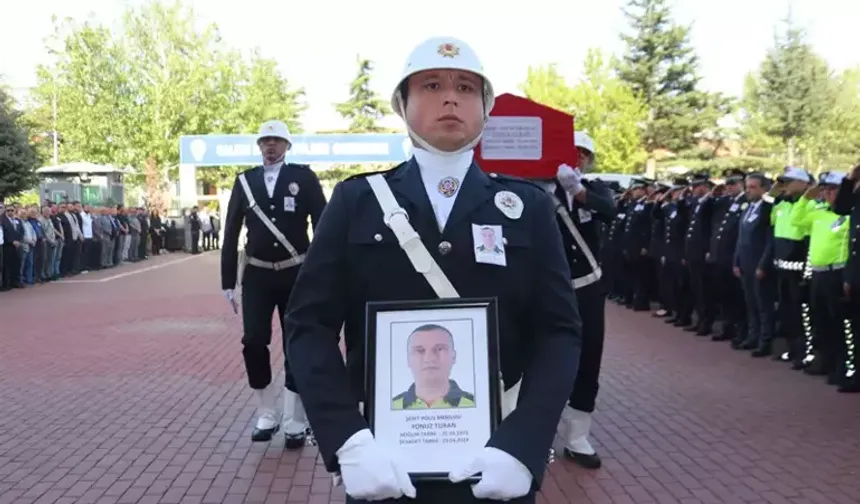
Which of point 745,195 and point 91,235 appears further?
point 91,235

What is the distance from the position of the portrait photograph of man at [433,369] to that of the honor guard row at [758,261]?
6.69 metres

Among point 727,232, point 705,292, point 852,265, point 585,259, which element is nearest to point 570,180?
point 585,259

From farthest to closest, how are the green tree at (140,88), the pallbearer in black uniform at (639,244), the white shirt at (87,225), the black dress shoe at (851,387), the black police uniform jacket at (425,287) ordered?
1. the green tree at (140,88)
2. the white shirt at (87,225)
3. the pallbearer in black uniform at (639,244)
4. the black dress shoe at (851,387)
5. the black police uniform jacket at (425,287)

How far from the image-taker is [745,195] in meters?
10.7

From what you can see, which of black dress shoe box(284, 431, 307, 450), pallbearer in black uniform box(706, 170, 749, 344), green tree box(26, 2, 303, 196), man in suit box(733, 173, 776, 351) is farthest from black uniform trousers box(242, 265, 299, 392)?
green tree box(26, 2, 303, 196)

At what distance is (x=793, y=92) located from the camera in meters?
52.0

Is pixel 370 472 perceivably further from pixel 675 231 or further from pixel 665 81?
pixel 665 81

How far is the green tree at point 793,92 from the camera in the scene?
51.8 metres

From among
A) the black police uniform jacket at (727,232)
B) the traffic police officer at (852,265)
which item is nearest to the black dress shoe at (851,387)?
the traffic police officer at (852,265)

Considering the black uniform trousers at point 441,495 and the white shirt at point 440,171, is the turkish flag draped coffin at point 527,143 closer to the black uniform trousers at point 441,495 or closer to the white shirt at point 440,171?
the white shirt at point 440,171

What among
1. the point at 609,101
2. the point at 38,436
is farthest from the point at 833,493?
the point at 609,101

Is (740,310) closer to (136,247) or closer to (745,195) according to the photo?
(745,195)

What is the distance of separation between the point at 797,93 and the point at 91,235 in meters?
41.8

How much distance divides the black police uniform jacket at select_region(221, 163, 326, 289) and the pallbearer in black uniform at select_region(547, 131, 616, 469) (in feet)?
5.48
